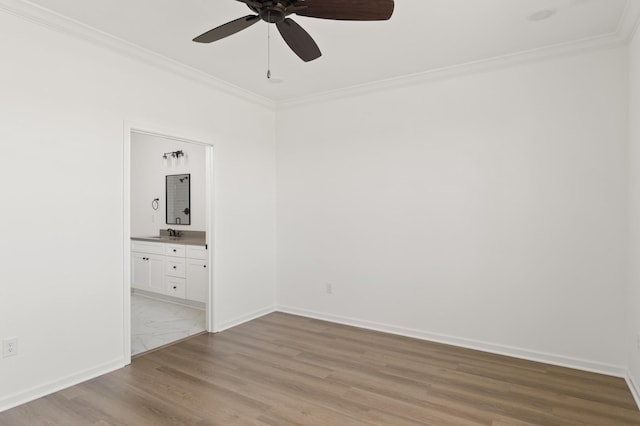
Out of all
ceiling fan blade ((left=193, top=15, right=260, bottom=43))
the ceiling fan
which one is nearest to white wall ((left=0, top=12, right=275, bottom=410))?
ceiling fan blade ((left=193, top=15, right=260, bottom=43))

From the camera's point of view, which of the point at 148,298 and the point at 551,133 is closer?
the point at 551,133

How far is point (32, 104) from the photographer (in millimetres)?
2594

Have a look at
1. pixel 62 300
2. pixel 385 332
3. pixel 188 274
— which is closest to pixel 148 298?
pixel 188 274

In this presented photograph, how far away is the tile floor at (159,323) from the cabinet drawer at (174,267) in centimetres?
44

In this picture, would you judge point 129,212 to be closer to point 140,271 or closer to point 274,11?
point 274,11

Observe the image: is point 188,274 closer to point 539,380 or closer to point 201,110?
point 201,110

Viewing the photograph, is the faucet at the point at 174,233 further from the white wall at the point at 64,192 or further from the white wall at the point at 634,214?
the white wall at the point at 634,214

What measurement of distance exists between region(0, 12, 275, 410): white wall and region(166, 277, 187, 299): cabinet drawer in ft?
6.31

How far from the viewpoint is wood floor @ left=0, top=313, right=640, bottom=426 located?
2.39 m

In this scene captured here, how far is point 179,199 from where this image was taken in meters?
5.68

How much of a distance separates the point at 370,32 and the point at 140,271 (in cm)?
471

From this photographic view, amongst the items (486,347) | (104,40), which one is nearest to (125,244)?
(104,40)

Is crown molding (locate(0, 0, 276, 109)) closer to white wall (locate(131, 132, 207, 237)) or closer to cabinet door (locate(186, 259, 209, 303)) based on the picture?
white wall (locate(131, 132, 207, 237))

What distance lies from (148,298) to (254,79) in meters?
3.63
